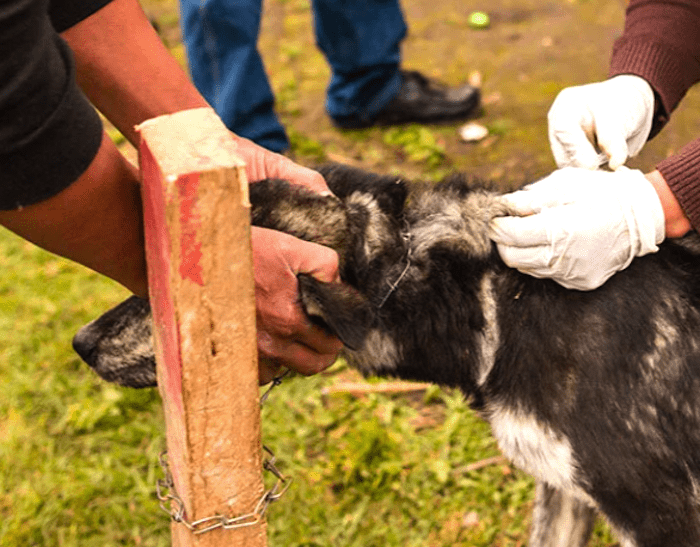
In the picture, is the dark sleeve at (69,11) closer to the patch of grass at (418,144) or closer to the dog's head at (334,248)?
the dog's head at (334,248)

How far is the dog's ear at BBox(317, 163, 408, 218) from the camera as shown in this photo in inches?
98.2

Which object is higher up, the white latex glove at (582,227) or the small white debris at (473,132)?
the white latex glove at (582,227)

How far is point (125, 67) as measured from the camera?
227cm

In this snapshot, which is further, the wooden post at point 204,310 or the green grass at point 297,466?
the green grass at point 297,466

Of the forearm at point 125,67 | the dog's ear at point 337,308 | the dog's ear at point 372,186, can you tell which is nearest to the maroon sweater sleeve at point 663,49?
the dog's ear at point 372,186

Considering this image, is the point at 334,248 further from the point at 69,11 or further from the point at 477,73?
the point at 477,73

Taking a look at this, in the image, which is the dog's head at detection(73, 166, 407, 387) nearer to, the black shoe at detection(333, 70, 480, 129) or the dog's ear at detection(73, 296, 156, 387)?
the dog's ear at detection(73, 296, 156, 387)

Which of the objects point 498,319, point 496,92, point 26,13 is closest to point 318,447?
point 498,319

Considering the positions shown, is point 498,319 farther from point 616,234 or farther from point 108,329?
point 108,329

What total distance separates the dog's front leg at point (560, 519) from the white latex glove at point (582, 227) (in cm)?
97

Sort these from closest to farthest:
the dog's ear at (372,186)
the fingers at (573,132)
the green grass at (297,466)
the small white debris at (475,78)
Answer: the dog's ear at (372,186), the fingers at (573,132), the green grass at (297,466), the small white debris at (475,78)

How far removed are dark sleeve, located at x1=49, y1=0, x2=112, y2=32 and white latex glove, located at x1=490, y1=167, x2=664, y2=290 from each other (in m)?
1.33

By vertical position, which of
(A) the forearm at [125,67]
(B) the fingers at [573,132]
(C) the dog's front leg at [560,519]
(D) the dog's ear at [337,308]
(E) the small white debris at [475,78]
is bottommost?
(E) the small white debris at [475,78]

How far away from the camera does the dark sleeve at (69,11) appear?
2.13m
